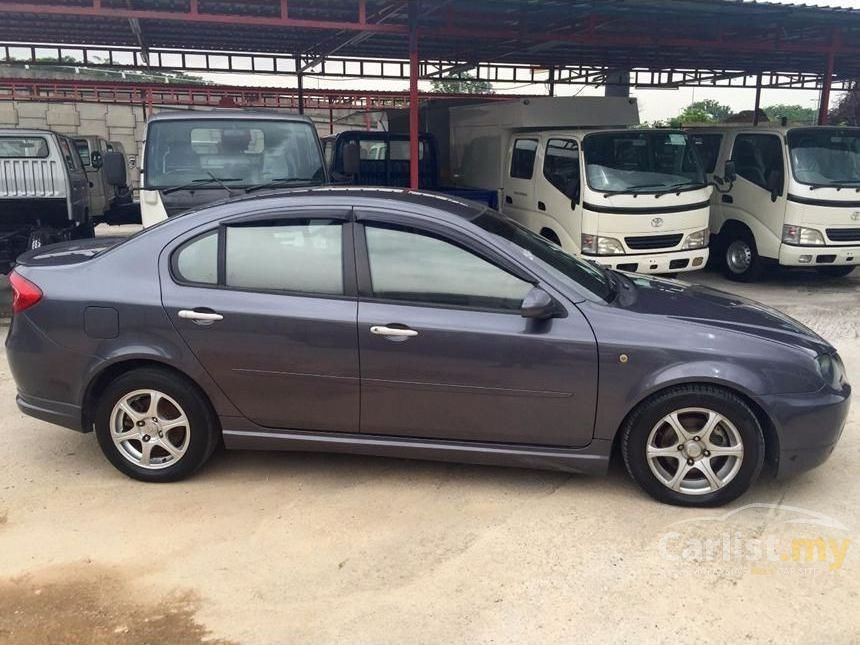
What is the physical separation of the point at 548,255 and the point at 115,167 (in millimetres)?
4643

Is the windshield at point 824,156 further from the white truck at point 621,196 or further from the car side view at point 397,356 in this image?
the car side view at point 397,356

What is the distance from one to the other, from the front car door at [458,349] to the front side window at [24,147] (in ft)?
21.9

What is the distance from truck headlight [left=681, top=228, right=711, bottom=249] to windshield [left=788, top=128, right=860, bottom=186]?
1332mm

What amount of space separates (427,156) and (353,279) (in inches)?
323

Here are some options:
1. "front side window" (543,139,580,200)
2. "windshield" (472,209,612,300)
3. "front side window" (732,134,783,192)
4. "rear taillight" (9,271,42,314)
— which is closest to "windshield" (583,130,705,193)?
"front side window" (543,139,580,200)

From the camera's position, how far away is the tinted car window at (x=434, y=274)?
3764mm

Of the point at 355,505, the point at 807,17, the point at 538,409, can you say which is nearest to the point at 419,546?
the point at 355,505

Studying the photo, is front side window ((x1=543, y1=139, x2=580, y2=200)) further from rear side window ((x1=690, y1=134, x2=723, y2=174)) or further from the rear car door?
the rear car door

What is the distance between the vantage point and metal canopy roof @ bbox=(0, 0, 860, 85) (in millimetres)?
9594

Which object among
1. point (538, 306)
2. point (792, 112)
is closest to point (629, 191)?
point (538, 306)

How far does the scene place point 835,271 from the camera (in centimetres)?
1054

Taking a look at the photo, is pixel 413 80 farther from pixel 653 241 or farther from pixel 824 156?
pixel 824 156

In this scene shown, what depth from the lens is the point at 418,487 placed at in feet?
13.2

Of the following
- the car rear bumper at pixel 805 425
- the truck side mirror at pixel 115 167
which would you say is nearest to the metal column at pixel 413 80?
the truck side mirror at pixel 115 167
